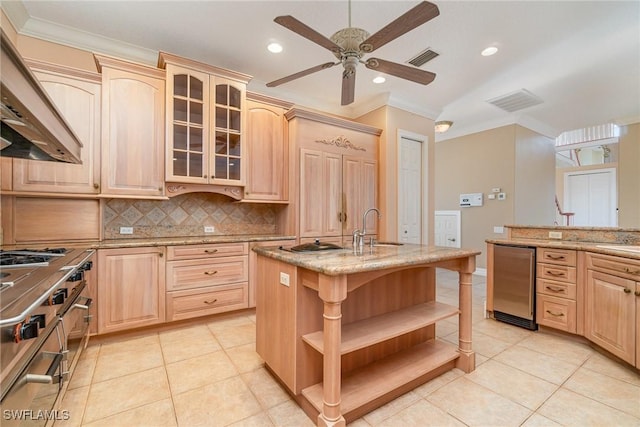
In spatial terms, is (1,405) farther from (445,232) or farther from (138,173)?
(445,232)

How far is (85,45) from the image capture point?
274 centimetres

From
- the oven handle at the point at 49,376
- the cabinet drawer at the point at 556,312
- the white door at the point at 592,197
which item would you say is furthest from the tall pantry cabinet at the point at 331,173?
the white door at the point at 592,197

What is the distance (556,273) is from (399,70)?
2389 millimetres

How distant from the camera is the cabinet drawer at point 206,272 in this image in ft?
8.96

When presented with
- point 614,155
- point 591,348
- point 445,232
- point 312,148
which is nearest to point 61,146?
point 312,148

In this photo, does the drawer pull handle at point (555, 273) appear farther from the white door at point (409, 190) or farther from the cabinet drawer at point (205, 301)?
the cabinet drawer at point (205, 301)

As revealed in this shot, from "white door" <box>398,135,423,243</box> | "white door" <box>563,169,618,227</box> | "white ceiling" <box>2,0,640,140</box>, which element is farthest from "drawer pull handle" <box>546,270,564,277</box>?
"white door" <box>563,169,618,227</box>

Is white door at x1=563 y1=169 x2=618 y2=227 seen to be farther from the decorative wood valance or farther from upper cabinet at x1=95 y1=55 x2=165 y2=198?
upper cabinet at x1=95 y1=55 x2=165 y2=198

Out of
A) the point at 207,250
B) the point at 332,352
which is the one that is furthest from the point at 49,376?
the point at 207,250

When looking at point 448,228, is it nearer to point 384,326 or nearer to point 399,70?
point 399,70

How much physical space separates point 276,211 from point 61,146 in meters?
2.51

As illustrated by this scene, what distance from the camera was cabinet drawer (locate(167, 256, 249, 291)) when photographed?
2.73 metres

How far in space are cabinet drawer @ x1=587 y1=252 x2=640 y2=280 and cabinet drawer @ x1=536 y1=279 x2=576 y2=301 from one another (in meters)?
0.27

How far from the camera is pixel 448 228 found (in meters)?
5.92
